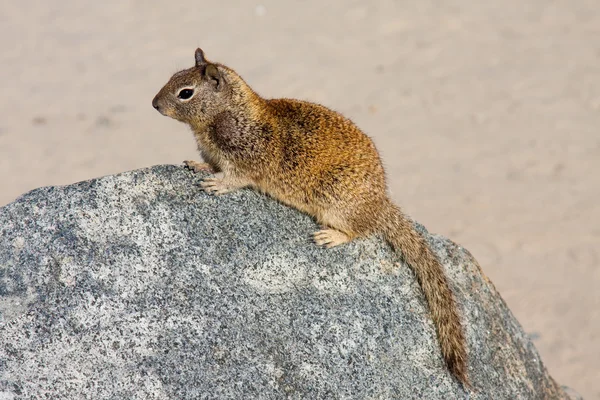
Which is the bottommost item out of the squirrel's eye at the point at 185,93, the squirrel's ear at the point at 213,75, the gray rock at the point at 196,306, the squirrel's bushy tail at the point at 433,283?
the gray rock at the point at 196,306

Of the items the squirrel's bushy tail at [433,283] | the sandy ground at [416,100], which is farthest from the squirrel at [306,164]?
the sandy ground at [416,100]

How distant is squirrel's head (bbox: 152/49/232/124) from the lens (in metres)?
4.00

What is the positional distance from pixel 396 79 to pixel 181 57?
2.79 metres

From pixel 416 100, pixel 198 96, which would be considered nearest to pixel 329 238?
pixel 198 96

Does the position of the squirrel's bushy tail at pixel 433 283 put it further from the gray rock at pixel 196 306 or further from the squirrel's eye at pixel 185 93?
the squirrel's eye at pixel 185 93

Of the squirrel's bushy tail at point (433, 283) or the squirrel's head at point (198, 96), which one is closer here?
the squirrel's bushy tail at point (433, 283)

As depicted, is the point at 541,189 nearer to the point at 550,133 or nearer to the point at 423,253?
the point at 550,133

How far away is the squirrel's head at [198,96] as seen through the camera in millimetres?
4004

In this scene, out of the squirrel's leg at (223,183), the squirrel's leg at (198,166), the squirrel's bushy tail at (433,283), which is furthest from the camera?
the squirrel's leg at (198,166)

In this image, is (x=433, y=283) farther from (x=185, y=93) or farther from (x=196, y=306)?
(x=185, y=93)

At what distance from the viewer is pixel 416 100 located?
9.54 metres

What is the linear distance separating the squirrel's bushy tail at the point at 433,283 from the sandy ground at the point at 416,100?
10.4ft

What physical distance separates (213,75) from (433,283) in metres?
1.54

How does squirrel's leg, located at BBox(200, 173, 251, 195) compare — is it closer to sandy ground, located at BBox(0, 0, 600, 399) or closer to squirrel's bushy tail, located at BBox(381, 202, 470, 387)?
squirrel's bushy tail, located at BBox(381, 202, 470, 387)
